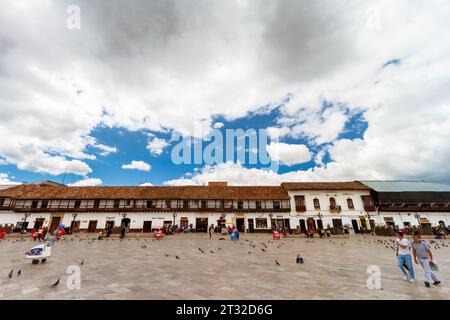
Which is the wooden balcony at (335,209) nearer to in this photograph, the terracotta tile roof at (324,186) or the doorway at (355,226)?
the doorway at (355,226)

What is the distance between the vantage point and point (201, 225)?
30.0 m

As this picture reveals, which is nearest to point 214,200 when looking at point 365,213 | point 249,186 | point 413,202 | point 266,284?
point 249,186

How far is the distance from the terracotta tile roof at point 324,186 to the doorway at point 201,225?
13.6 meters

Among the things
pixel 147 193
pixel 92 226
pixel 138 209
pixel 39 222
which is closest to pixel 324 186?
pixel 147 193

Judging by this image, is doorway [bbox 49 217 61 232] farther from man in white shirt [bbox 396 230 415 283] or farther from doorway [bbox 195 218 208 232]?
man in white shirt [bbox 396 230 415 283]

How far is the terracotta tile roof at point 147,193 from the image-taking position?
1196 inches

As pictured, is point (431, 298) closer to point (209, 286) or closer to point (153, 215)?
point (209, 286)

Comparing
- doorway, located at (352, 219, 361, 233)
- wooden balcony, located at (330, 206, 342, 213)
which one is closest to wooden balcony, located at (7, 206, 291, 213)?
wooden balcony, located at (330, 206, 342, 213)

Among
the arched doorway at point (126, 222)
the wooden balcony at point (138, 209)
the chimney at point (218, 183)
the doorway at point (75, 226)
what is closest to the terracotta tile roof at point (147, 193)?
the wooden balcony at point (138, 209)

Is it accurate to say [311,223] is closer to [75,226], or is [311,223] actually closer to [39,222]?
[75,226]

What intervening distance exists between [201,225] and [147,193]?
9.89m

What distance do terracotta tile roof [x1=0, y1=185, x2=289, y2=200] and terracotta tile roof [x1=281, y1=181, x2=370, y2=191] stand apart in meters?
1.46

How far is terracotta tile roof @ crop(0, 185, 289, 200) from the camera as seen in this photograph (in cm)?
3038
